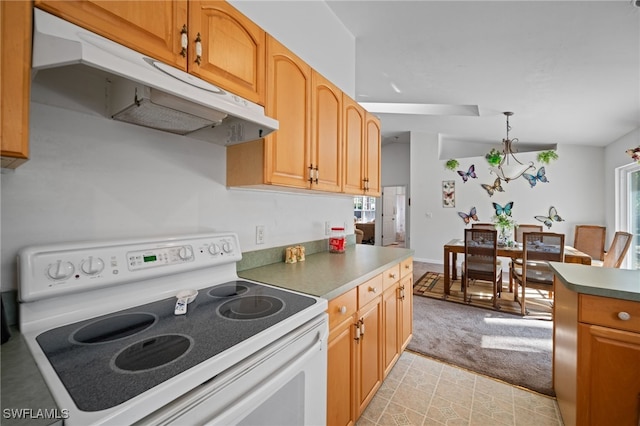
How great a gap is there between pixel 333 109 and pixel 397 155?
5913 mm

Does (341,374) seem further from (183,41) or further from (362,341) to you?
(183,41)

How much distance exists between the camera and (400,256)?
201 centimetres

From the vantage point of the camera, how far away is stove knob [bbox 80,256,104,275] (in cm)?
86

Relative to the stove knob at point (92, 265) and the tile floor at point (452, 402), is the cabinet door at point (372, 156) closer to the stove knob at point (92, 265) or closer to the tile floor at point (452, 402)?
the tile floor at point (452, 402)

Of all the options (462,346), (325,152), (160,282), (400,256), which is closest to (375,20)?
(325,152)

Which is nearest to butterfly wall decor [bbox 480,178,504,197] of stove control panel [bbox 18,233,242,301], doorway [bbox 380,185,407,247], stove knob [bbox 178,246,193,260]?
doorway [bbox 380,185,407,247]

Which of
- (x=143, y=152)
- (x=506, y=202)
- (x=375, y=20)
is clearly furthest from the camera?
(x=506, y=202)

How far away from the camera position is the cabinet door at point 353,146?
1.97m

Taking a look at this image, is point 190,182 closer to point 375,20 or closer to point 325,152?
point 325,152

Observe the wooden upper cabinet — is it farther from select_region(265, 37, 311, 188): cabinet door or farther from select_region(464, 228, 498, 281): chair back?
select_region(464, 228, 498, 281): chair back

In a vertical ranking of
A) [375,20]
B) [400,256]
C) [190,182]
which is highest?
[375,20]

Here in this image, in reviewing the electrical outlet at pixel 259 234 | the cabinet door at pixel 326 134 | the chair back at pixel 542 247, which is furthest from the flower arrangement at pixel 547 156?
the electrical outlet at pixel 259 234

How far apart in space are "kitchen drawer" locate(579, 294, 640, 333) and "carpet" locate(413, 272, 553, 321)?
2.27m

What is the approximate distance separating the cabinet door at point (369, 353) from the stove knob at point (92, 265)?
116cm
